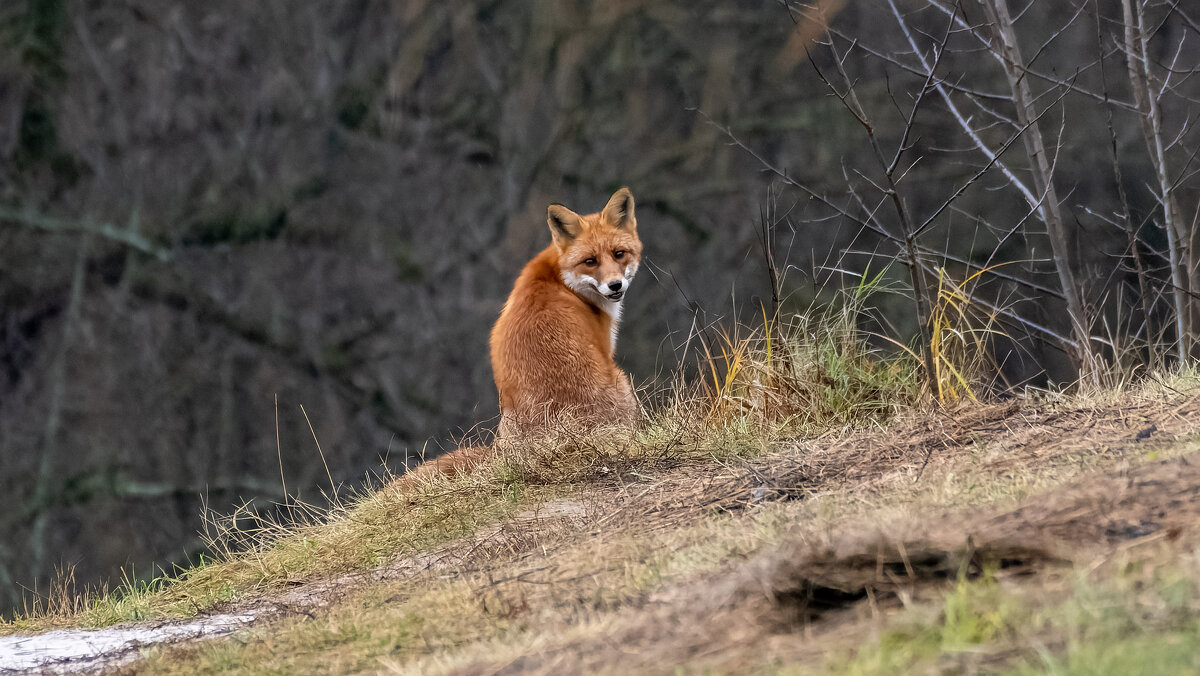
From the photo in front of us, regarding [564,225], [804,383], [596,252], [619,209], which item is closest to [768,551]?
[804,383]

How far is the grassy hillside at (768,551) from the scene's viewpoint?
1551 mm

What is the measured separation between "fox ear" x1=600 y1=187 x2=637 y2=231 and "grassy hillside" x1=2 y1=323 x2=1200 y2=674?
1275 mm

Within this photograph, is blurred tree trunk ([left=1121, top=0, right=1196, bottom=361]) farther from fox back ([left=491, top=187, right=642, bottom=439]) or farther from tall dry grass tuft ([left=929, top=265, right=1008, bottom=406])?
fox back ([left=491, top=187, right=642, bottom=439])

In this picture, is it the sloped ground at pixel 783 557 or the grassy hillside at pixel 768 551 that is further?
the sloped ground at pixel 783 557

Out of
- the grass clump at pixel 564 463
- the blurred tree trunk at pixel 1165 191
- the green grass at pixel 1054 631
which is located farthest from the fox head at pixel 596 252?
the green grass at pixel 1054 631

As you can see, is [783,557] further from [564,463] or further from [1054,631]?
[564,463]

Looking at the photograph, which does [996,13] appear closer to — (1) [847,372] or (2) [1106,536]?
(1) [847,372]

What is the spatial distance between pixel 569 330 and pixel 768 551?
9.34 feet

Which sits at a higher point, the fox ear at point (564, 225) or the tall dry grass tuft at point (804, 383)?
the fox ear at point (564, 225)

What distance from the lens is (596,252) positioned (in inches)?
205

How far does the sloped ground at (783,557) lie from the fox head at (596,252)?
1743 millimetres

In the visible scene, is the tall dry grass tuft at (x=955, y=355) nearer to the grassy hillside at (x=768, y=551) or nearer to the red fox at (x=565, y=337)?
the grassy hillside at (x=768, y=551)

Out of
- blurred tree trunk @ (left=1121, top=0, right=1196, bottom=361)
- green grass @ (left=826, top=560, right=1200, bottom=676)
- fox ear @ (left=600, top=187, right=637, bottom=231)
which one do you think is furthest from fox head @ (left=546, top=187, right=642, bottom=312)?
green grass @ (left=826, top=560, right=1200, bottom=676)

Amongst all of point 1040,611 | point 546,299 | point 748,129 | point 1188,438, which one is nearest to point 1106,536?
point 1040,611
